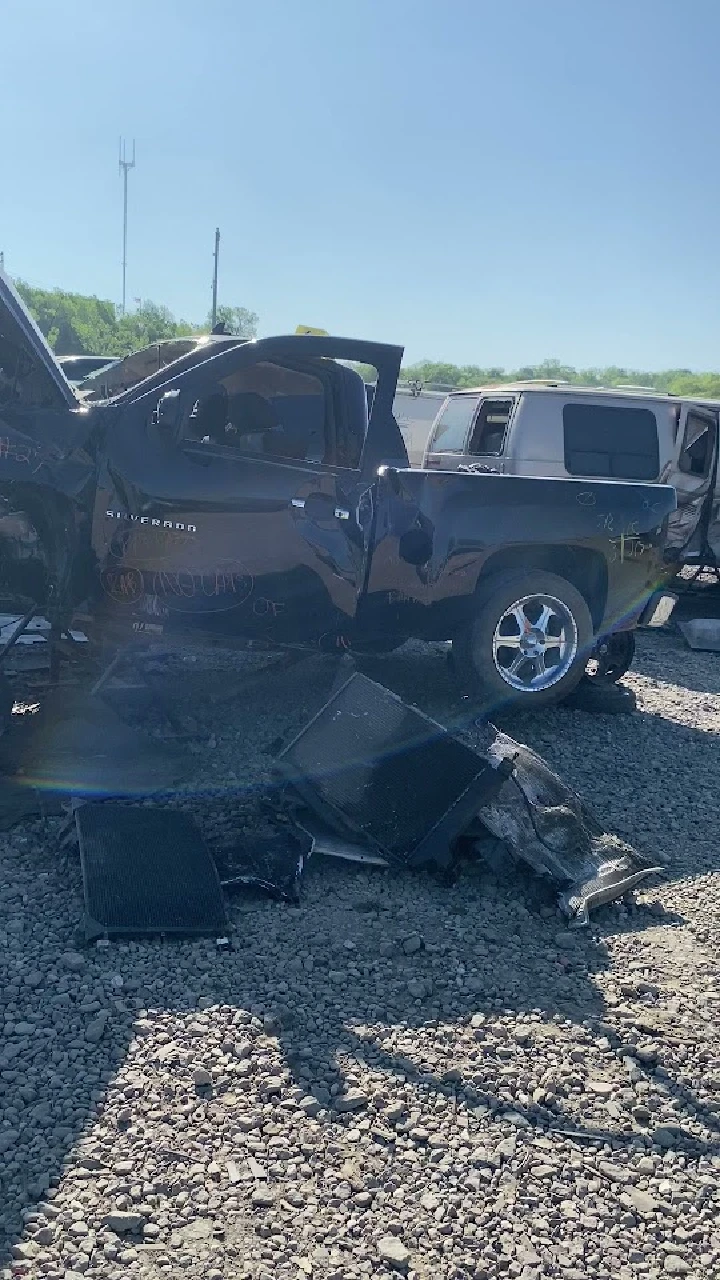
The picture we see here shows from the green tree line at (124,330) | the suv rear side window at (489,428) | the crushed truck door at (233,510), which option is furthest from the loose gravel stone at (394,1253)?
the green tree line at (124,330)

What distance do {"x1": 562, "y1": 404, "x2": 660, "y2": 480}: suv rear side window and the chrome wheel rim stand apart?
388 centimetres

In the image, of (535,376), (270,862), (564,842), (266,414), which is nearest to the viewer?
(270,862)

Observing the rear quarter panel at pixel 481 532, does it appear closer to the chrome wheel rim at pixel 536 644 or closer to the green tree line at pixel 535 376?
the chrome wheel rim at pixel 536 644

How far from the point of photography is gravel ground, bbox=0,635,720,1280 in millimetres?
2297

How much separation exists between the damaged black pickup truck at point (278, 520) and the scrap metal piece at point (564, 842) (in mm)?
1538

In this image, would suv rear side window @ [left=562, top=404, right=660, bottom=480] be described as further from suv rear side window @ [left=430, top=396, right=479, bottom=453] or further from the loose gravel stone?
the loose gravel stone

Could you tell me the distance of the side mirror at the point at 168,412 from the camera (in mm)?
4980

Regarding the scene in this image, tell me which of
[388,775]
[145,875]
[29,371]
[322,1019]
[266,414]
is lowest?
[322,1019]

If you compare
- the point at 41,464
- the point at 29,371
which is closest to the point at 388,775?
the point at 41,464

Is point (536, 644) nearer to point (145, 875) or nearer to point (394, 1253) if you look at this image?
point (145, 875)

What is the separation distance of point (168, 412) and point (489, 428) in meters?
5.65

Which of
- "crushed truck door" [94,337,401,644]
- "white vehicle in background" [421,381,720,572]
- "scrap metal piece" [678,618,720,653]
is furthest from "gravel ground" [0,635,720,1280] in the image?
"white vehicle in background" [421,381,720,572]

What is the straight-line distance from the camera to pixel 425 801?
4109 mm

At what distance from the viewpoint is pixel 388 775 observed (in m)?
4.21
